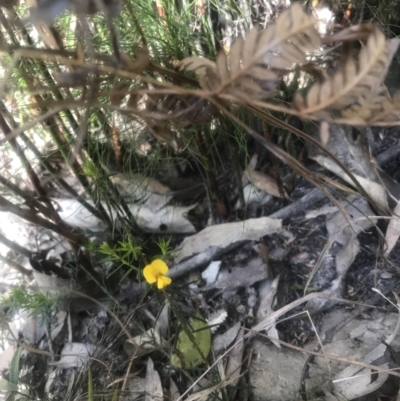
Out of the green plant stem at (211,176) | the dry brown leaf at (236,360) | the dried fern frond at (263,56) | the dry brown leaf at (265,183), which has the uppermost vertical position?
the dried fern frond at (263,56)

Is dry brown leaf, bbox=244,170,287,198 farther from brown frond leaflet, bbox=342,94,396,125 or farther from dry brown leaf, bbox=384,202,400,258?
brown frond leaflet, bbox=342,94,396,125

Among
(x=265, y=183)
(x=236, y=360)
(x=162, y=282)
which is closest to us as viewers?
(x=162, y=282)

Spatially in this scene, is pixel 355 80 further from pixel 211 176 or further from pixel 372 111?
pixel 211 176

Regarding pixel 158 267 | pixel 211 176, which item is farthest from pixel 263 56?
pixel 211 176

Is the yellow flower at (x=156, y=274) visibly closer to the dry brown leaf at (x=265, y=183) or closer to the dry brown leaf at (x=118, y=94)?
the dry brown leaf at (x=118, y=94)

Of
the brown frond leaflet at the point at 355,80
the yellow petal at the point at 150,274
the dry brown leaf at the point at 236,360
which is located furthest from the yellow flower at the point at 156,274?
the brown frond leaflet at the point at 355,80

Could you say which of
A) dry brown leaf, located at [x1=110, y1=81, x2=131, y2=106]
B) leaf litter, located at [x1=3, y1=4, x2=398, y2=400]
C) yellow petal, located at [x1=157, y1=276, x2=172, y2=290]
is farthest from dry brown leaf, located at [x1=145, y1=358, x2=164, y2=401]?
dry brown leaf, located at [x1=110, y1=81, x2=131, y2=106]
